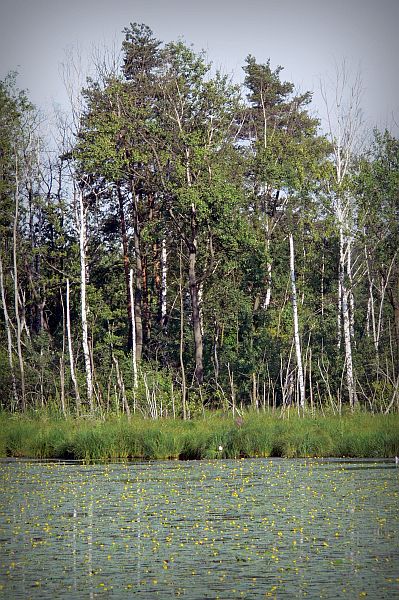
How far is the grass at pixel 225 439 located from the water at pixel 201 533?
9.73ft

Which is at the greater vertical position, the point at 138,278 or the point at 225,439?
the point at 138,278

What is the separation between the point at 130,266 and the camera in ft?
139

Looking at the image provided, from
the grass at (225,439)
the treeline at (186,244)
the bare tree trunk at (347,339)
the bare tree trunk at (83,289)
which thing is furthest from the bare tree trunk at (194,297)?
the grass at (225,439)

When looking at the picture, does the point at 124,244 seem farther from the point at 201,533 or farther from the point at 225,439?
the point at 201,533

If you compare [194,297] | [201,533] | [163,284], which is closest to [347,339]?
[194,297]

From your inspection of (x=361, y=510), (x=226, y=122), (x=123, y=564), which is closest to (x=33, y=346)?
(x=226, y=122)

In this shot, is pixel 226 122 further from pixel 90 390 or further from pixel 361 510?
pixel 361 510

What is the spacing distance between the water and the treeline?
650 inches

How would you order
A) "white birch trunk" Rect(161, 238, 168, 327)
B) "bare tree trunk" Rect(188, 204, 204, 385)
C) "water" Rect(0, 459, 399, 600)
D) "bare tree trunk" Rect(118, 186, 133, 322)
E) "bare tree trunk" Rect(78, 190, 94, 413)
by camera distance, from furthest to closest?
"bare tree trunk" Rect(118, 186, 133, 322) < "white birch trunk" Rect(161, 238, 168, 327) < "bare tree trunk" Rect(188, 204, 204, 385) < "bare tree trunk" Rect(78, 190, 94, 413) < "water" Rect(0, 459, 399, 600)

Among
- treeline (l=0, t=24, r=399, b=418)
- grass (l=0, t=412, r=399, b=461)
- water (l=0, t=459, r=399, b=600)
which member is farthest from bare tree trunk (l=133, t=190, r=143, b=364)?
water (l=0, t=459, r=399, b=600)

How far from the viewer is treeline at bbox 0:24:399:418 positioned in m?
38.8

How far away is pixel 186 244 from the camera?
40.4 metres

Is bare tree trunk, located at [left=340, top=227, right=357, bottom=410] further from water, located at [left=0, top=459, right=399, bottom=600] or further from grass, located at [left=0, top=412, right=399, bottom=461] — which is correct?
water, located at [left=0, top=459, right=399, bottom=600]

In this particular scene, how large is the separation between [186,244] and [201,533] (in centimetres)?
2664
